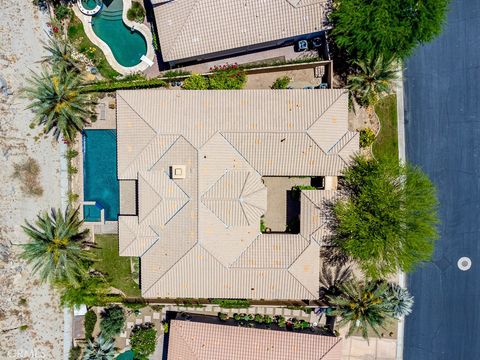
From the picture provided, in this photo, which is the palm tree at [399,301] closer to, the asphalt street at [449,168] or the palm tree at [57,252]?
the asphalt street at [449,168]

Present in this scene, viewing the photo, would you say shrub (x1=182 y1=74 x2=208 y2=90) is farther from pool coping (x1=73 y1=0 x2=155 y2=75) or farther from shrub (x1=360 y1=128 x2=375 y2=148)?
shrub (x1=360 y1=128 x2=375 y2=148)

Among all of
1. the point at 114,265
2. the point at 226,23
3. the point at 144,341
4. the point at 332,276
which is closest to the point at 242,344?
the point at 144,341

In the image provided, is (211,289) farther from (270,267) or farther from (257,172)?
(257,172)

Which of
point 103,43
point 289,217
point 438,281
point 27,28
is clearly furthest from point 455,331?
point 27,28

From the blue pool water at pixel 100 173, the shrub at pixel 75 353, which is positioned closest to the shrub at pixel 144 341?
the shrub at pixel 75 353

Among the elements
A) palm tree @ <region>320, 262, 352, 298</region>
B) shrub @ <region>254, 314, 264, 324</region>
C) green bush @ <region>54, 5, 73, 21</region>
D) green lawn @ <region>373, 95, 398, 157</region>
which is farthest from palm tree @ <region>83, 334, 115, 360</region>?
green lawn @ <region>373, 95, 398, 157</region>
